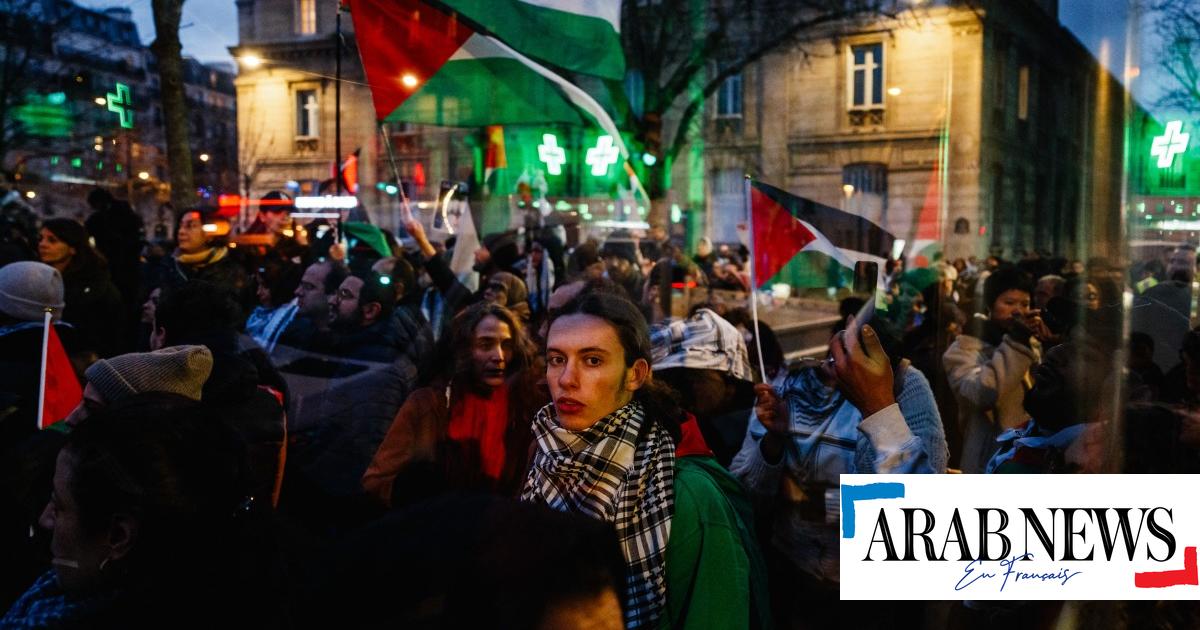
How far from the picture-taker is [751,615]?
7.72ft

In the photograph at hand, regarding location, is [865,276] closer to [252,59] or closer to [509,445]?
[509,445]

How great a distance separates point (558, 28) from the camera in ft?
17.7

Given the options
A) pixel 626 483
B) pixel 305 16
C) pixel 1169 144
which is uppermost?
pixel 305 16

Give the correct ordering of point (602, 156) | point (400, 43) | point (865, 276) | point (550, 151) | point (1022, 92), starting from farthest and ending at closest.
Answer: point (602, 156) < point (550, 151) < point (1022, 92) < point (400, 43) < point (865, 276)

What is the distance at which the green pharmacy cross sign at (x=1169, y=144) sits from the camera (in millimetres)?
2777

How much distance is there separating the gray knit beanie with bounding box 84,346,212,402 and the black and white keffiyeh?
3.30 feet

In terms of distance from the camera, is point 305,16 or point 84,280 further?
point 305,16

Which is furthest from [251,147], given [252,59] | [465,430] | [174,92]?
[465,430]

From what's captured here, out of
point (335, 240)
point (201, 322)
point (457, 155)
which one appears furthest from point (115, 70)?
point (457, 155)

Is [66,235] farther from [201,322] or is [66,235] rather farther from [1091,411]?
[1091,411]

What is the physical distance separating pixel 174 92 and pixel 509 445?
7.33 meters

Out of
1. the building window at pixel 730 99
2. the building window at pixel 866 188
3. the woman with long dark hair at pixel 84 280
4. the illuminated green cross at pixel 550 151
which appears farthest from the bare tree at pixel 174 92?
the building window at pixel 730 99

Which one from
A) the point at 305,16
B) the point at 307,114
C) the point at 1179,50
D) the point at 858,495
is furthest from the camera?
the point at 307,114

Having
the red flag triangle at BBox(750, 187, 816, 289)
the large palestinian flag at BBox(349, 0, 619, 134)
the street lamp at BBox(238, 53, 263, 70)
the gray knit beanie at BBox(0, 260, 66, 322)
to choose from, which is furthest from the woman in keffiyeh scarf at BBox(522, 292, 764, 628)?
the street lamp at BBox(238, 53, 263, 70)
